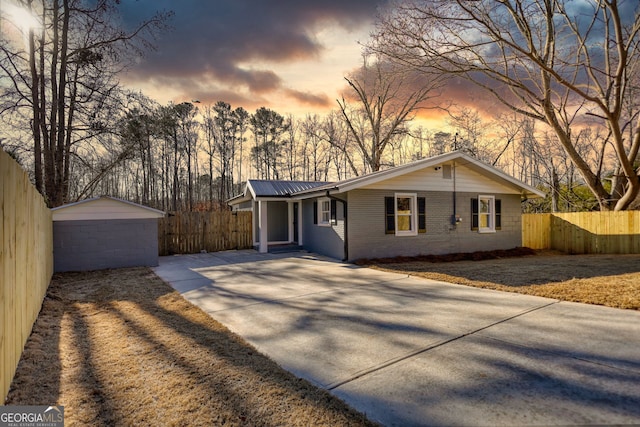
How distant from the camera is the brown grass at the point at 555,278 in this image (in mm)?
5492

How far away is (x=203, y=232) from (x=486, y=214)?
11622 mm

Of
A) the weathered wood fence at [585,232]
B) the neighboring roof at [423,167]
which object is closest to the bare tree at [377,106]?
the neighboring roof at [423,167]

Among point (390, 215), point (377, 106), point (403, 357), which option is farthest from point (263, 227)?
point (377, 106)

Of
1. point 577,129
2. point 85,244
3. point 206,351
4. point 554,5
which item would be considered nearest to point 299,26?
point 554,5

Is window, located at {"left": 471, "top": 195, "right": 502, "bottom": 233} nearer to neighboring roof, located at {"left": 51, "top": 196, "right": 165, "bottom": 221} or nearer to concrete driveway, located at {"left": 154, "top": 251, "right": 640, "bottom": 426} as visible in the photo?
concrete driveway, located at {"left": 154, "top": 251, "right": 640, "bottom": 426}

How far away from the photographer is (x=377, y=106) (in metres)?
23.5

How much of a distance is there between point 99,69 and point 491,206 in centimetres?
1609

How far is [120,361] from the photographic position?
10.6ft

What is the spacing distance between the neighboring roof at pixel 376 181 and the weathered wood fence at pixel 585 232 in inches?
72.9

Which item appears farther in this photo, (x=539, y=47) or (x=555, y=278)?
(x=539, y=47)

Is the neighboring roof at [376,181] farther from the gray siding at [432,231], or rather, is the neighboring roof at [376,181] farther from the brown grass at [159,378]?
the brown grass at [159,378]

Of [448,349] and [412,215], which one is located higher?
[412,215]

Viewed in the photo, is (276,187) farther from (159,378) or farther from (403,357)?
(159,378)

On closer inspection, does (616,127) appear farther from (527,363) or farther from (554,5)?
(527,363)
